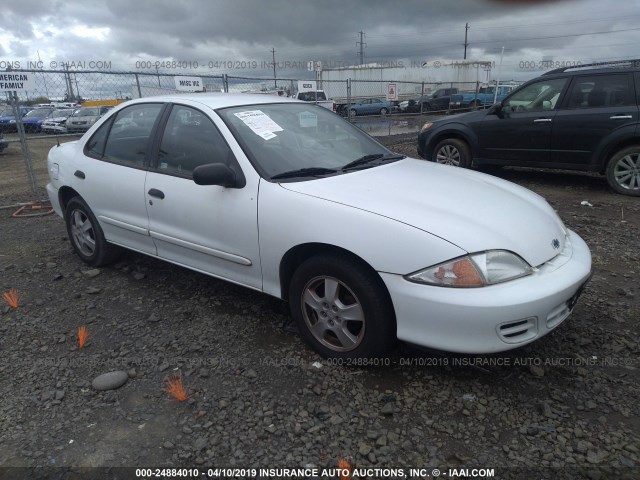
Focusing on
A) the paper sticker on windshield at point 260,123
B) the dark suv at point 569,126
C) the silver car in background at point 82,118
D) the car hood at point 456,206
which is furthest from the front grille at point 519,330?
the silver car in background at point 82,118

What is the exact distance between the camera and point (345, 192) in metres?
2.84

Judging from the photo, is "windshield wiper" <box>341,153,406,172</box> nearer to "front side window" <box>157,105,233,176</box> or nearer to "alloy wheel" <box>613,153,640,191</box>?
"front side window" <box>157,105,233,176</box>

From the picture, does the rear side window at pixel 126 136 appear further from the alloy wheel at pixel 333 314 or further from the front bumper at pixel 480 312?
the front bumper at pixel 480 312

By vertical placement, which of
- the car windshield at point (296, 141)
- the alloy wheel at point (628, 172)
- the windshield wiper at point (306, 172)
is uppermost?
the car windshield at point (296, 141)

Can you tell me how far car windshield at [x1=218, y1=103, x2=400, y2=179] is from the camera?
3154 mm

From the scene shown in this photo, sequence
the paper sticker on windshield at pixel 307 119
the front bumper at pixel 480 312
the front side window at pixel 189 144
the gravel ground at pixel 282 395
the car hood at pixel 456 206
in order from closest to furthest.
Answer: the gravel ground at pixel 282 395 → the front bumper at pixel 480 312 → the car hood at pixel 456 206 → the front side window at pixel 189 144 → the paper sticker on windshield at pixel 307 119

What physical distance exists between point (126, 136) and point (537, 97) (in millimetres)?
6216

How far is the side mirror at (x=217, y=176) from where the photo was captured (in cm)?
294

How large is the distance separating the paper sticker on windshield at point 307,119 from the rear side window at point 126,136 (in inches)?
45.4

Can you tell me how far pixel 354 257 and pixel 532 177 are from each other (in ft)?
22.5

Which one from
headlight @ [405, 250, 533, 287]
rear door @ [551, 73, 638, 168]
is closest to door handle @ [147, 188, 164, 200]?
headlight @ [405, 250, 533, 287]

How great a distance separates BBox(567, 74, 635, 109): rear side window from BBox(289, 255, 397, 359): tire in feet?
19.8

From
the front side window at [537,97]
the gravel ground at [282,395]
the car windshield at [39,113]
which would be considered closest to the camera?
the gravel ground at [282,395]

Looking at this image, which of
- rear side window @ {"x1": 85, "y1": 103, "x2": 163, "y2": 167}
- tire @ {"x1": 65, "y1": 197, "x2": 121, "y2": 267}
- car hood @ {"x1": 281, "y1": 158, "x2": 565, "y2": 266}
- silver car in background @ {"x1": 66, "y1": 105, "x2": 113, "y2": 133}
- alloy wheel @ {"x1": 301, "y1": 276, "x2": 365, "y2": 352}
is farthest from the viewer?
silver car in background @ {"x1": 66, "y1": 105, "x2": 113, "y2": 133}
